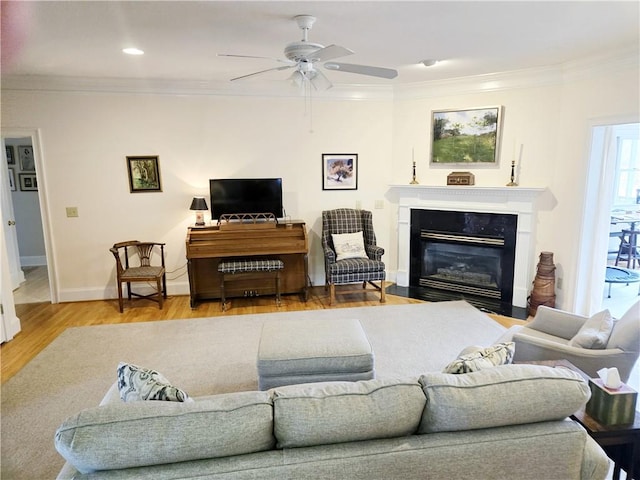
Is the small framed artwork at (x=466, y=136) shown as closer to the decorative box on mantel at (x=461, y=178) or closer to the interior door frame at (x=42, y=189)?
the decorative box on mantel at (x=461, y=178)

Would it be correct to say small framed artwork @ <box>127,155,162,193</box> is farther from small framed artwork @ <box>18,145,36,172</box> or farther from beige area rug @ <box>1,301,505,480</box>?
small framed artwork @ <box>18,145,36,172</box>

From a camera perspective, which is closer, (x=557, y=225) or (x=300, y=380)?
(x=300, y=380)

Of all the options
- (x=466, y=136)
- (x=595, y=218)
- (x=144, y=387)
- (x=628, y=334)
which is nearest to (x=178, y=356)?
(x=144, y=387)

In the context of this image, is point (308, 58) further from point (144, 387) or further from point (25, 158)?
point (25, 158)

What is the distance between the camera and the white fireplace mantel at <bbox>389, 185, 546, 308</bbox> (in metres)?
4.51

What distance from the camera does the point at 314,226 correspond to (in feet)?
17.7

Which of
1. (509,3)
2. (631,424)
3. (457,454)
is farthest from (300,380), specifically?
(509,3)

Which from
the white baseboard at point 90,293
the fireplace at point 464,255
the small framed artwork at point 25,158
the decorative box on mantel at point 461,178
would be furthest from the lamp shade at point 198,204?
the small framed artwork at point 25,158

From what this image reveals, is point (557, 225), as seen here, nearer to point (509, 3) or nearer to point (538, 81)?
point (538, 81)

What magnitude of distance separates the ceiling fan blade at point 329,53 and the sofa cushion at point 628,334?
2216 mm

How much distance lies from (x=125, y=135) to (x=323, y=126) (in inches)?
95.7

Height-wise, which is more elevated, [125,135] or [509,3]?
[509,3]

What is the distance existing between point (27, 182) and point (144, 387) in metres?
6.43

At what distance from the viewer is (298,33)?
3.04m
